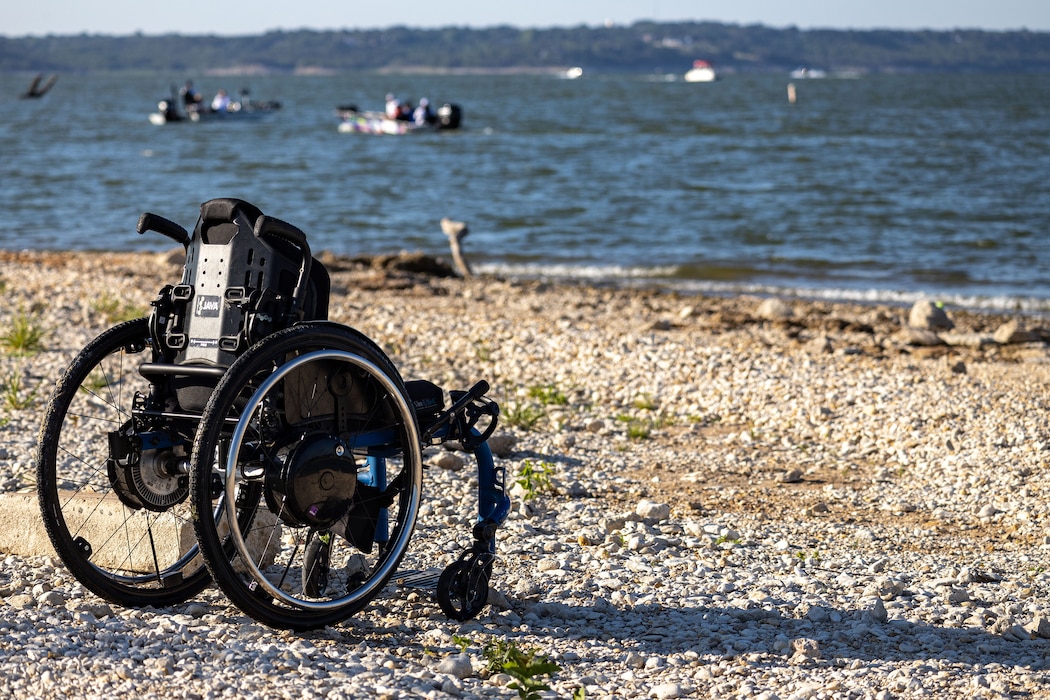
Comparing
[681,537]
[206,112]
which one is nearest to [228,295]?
[681,537]

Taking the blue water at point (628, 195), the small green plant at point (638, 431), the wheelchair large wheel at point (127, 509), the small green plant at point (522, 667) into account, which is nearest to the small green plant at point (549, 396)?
the small green plant at point (638, 431)

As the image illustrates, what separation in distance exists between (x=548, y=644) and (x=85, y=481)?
3085mm

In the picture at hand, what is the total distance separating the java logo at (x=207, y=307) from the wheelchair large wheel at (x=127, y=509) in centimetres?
31

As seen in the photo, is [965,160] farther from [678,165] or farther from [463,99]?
[463,99]

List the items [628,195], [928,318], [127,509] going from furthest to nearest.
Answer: [628,195]
[928,318]
[127,509]

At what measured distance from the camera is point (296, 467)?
3.92m

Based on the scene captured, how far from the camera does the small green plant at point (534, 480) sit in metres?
6.16

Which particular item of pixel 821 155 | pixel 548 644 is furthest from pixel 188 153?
pixel 548 644

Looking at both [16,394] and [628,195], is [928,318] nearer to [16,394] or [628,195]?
[16,394]

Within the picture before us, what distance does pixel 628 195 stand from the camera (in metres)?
28.2

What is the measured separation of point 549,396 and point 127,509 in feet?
13.2

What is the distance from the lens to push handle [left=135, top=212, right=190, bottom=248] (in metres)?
4.09

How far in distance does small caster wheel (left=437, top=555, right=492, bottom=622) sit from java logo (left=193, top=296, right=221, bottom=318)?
1250mm

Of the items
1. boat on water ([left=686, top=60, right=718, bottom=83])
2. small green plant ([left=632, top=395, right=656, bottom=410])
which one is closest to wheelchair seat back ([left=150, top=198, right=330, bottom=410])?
small green plant ([left=632, top=395, right=656, bottom=410])
